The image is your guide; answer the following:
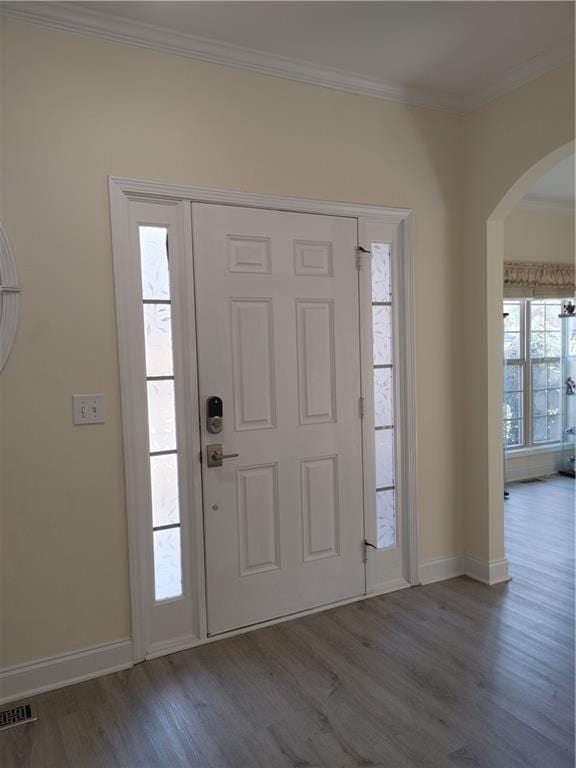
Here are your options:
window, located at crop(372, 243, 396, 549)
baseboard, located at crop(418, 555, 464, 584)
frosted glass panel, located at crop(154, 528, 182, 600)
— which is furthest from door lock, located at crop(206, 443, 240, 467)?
baseboard, located at crop(418, 555, 464, 584)

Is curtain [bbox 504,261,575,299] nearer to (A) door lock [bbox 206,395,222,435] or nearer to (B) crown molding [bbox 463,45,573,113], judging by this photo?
(B) crown molding [bbox 463,45,573,113]

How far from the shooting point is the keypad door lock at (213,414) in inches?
103

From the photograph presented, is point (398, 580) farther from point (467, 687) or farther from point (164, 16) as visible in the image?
point (164, 16)

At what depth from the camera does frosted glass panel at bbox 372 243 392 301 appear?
3064 mm

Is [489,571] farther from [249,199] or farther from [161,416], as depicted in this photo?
[249,199]

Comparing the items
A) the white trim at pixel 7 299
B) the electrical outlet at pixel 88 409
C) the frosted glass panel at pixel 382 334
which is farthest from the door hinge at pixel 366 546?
the white trim at pixel 7 299

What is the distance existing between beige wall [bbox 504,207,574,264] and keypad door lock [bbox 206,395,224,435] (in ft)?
12.6

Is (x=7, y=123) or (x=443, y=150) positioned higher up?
(x=443, y=150)

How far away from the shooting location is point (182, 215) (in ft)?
8.29

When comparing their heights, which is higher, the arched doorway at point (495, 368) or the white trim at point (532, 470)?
the arched doorway at point (495, 368)

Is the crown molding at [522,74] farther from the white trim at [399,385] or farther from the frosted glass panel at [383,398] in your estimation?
the frosted glass panel at [383,398]

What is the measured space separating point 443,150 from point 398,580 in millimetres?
2511

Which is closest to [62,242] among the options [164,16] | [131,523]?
[164,16]

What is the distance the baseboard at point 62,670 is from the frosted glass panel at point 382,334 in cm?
191
